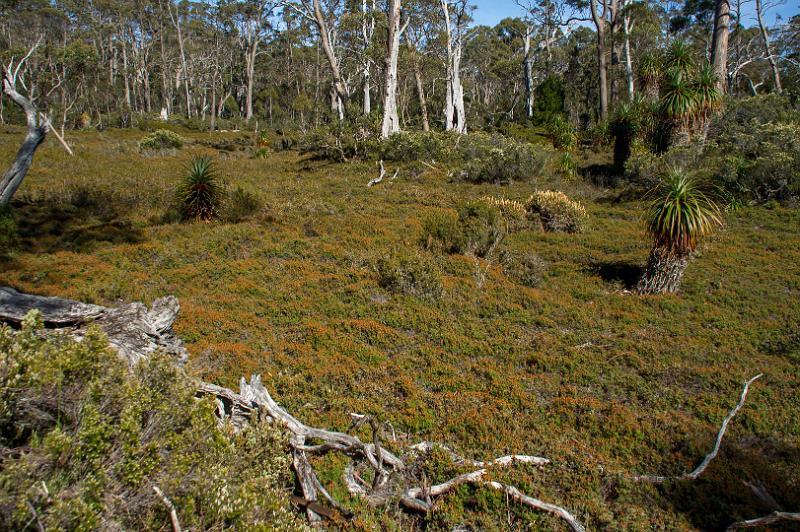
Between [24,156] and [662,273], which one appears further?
[662,273]

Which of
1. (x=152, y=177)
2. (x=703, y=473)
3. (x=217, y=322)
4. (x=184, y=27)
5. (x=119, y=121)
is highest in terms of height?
(x=184, y=27)

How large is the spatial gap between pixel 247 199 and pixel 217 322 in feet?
24.4

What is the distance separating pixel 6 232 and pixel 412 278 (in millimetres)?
8562

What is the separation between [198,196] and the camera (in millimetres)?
13562

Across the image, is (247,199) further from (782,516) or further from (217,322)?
(782,516)

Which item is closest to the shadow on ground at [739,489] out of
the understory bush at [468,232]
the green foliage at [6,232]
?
the understory bush at [468,232]

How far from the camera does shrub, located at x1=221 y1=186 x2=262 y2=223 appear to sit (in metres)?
13.9

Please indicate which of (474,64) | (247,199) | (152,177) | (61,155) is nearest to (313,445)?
(247,199)

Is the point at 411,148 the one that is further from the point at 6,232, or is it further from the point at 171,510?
the point at 171,510

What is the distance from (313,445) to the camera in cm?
520

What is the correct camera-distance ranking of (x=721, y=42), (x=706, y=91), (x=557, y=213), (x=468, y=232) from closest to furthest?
(x=468, y=232), (x=557, y=213), (x=706, y=91), (x=721, y=42)

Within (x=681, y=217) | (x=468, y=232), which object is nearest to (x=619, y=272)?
(x=681, y=217)

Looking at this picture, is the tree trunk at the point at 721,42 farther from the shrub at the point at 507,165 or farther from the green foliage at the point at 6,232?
the green foliage at the point at 6,232

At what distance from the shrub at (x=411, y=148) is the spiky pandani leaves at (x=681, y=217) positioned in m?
13.6
